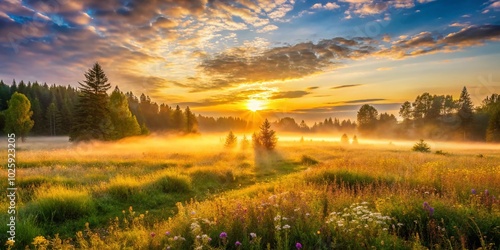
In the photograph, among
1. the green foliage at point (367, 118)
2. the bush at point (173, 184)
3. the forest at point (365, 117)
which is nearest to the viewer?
the bush at point (173, 184)

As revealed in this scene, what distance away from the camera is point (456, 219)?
17.9 ft

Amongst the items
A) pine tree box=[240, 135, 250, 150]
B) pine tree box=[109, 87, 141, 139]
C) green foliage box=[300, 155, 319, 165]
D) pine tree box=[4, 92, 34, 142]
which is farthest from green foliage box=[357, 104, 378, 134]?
pine tree box=[4, 92, 34, 142]

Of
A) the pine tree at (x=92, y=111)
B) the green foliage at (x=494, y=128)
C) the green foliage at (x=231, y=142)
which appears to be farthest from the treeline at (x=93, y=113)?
the green foliage at (x=494, y=128)

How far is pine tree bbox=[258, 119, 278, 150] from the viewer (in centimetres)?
3416

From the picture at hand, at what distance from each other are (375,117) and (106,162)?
88808 mm

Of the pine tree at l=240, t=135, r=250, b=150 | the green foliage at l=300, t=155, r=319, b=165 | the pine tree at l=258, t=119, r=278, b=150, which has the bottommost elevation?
the green foliage at l=300, t=155, r=319, b=165

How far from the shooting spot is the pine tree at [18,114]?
3978 cm

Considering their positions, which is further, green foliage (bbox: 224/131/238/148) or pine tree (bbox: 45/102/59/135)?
pine tree (bbox: 45/102/59/135)

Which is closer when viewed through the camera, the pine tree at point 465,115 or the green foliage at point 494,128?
the green foliage at point 494,128

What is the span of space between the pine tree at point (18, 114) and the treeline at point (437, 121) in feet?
265

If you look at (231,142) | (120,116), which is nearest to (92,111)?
(120,116)

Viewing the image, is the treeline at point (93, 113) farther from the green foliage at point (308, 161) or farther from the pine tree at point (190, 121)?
the green foliage at point (308, 161)

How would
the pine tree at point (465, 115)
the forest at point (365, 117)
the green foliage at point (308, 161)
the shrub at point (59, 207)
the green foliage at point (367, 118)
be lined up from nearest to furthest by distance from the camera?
the shrub at point (59, 207)
the green foliage at point (308, 161)
the forest at point (365, 117)
the pine tree at point (465, 115)
the green foliage at point (367, 118)

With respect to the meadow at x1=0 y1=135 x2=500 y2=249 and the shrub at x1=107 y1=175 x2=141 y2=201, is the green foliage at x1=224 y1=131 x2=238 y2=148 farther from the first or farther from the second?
the shrub at x1=107 y1=175 x2=141 y2=201
